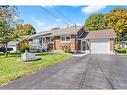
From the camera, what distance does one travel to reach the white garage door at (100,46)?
120 feet

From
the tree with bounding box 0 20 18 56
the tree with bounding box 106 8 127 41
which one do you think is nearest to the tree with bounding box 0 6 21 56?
the tree with bounding box 0 20 18 56

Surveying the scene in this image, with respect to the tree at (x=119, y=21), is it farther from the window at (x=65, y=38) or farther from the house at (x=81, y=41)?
the window at (x=65, y=38)

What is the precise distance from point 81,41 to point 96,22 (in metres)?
34.6

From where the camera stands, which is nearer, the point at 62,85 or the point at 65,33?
the point at 62,85

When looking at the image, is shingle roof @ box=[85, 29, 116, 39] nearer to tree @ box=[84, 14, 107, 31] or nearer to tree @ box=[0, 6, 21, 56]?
tree @ box=[0, 6, 21, 56]

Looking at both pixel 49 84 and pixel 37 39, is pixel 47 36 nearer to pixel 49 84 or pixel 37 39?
pixel 37 39

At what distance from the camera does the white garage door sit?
36656mm

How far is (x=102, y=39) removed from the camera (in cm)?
3725

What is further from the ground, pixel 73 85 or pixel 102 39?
pixel 102 39

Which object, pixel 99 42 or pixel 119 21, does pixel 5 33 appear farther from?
pixel 119 21

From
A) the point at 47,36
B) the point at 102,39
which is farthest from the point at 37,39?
the point at 102,39

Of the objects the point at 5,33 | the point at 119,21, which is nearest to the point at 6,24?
the point at 5,33
